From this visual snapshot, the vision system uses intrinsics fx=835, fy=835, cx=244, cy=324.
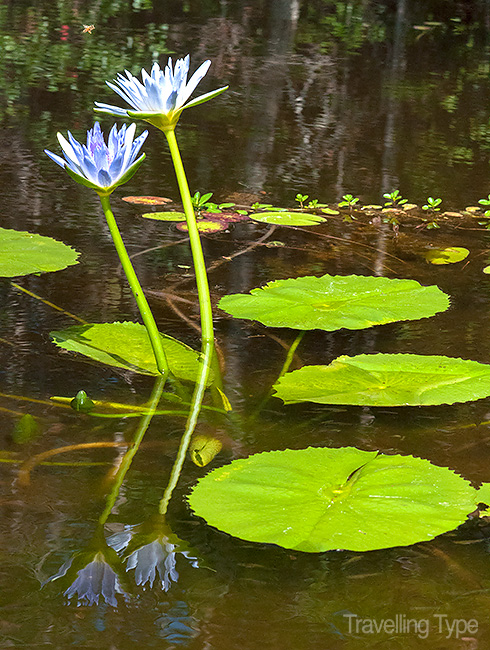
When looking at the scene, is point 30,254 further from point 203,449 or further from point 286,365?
point 203,449

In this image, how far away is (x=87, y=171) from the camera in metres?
1.26

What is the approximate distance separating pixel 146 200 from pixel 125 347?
105cm

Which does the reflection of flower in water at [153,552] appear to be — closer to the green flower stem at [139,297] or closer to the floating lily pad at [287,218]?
the green flower stem at [139,297]

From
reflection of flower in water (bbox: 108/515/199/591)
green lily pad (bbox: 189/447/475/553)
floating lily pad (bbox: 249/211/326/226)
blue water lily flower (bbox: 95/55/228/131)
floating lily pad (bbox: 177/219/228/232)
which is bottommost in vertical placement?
reflection of flower in water (bbox: 108/515/199/591)

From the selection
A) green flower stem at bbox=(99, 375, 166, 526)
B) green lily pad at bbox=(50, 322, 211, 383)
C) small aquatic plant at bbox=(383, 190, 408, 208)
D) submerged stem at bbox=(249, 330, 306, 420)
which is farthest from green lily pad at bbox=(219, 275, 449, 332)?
small aquatic plant at bbox=(383, 190, 408, 208)

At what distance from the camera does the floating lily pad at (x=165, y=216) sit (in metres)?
2.26

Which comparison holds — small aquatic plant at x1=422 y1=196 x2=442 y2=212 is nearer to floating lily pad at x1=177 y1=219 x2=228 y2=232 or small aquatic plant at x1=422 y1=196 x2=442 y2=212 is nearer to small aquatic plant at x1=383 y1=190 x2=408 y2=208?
small aquatic plant at x1=383 y1=190 x2=408 y2=208

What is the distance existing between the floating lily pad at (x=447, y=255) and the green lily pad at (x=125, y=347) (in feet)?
2.78

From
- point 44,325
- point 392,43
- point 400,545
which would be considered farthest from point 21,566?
point 392,43

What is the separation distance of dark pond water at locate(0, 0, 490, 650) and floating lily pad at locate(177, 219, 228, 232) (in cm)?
4

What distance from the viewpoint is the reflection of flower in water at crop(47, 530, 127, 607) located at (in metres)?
0.87

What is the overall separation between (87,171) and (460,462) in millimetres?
691

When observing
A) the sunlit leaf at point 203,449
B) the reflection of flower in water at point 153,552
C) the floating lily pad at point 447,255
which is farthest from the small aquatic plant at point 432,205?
the reflection of flower in water at point 153,552

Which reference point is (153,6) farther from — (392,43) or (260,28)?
(392,43)
